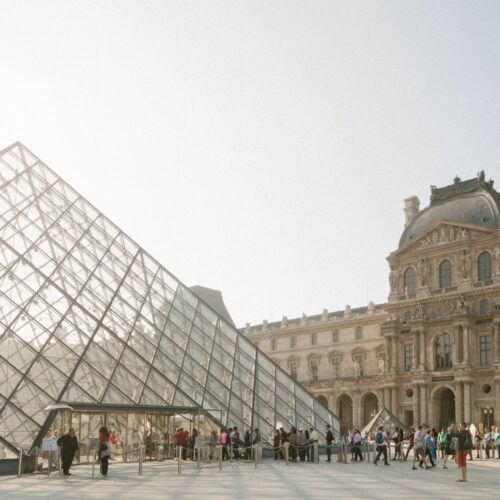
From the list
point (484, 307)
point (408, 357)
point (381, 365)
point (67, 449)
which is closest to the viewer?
point (67, 449)

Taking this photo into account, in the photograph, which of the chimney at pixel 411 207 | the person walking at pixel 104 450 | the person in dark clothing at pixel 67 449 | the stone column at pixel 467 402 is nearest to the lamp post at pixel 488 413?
the stone column at pixel 467 402

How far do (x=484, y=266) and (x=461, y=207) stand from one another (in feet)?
18.2

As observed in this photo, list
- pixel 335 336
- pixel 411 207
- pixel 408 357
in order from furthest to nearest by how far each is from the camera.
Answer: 1. pixel 335 336
2. pixel 411 207
3. pixel 408 357

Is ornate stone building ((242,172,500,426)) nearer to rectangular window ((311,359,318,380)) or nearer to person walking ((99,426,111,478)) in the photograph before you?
rectangular window ((311,359,318,380))

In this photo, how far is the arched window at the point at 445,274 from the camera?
5447 cm

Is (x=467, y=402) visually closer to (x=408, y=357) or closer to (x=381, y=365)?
(x=408, y=357)

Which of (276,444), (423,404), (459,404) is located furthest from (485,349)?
(276,444)

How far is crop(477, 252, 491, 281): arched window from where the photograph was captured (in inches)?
2040

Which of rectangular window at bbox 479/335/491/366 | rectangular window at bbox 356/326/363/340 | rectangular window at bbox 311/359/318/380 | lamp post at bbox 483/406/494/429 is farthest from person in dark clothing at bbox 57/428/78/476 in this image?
rectangular window at bbox 311/359/318/380

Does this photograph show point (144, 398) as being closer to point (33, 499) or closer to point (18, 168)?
point (33, 499)

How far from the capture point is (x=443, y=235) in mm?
54688

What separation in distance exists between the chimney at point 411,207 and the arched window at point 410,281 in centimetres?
812

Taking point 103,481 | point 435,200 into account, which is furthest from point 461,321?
point 103,481

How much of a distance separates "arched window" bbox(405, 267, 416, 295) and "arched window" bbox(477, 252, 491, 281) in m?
6.01
